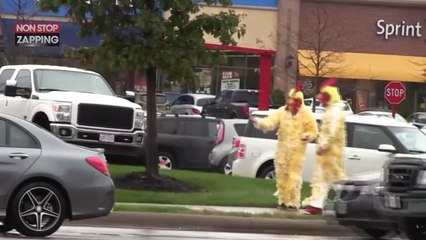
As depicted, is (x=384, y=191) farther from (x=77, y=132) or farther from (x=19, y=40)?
(x=19, y=40)

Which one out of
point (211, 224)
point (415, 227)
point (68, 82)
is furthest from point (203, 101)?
point (415, 227)

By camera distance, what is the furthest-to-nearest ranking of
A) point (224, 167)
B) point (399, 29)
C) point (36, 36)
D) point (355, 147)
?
1. point (399, 29)
2. point (36, 36)
3. point (224, 167)
4. point (355, 147)

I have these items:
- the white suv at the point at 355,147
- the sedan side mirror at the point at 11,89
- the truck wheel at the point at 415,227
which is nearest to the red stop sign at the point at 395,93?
the white suv at the point at 355,147

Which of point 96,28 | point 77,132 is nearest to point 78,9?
point 96,28

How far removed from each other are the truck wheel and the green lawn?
5.18 meters

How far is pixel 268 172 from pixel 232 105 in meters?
19.0

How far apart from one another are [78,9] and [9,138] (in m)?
4.62

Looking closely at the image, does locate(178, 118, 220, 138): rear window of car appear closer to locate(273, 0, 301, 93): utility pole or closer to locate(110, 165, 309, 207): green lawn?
locate(110, 165, 309, 207): green lawn

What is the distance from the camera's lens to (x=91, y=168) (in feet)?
34.2

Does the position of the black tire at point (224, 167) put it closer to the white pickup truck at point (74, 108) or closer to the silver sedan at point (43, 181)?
the white pickup truck at point (74, 108)

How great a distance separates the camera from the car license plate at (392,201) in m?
9.37

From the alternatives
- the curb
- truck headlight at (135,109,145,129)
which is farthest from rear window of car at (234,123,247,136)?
the curb

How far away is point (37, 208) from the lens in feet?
33.6

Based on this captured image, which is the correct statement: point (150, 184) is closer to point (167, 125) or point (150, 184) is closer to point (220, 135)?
point (220, 135)
